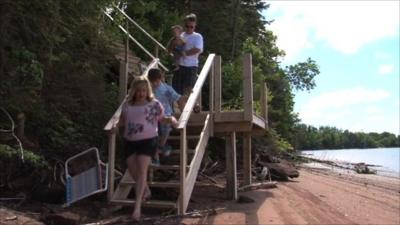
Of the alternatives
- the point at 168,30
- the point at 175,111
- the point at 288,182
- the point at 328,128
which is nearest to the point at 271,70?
the point at 168,30

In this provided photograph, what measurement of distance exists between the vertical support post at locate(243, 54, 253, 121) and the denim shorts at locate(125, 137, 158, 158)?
3.08 meters

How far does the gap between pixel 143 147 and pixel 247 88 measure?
3250 mm

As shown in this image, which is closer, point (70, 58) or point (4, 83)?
point (4, 83)

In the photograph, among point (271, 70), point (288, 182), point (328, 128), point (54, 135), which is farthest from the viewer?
point (328, 128)

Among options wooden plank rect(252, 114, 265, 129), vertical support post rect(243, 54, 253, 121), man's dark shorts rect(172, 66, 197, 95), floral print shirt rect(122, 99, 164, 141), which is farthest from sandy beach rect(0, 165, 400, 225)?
man's dark shorts rect(172, 66, 197, 95)

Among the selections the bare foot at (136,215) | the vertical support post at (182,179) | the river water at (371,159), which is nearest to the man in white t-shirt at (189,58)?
the vertical support post at (182,179)

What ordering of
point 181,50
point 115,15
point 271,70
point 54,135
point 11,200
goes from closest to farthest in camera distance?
point 11,200, point 54,135, point 181,50, point 115,15, point 271,70

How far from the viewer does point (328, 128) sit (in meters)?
126

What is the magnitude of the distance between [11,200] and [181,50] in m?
3.97

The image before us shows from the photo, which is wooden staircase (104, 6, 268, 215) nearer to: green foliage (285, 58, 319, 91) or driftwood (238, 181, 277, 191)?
driftwood (238, 181, 277, 191)

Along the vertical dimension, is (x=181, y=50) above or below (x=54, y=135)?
above

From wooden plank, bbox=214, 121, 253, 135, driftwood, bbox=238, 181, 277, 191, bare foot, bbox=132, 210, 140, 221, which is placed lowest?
bare foot, bbox=132, 210, 140, 221

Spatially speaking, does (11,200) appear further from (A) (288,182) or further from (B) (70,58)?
(A) (288,182)

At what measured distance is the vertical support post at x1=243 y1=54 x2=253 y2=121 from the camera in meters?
9.88
